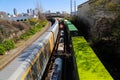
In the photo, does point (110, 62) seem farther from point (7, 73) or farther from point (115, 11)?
point (7, 73)

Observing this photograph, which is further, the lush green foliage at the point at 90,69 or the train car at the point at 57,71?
the train car at the point at 57,71

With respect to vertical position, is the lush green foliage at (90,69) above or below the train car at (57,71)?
above

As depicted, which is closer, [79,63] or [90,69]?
[90,69]

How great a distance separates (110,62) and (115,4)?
3.86m

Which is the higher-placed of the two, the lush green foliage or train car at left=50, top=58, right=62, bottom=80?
the lush green foliage

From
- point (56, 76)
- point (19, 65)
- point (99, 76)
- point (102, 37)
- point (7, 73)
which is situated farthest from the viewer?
point (102, 37)

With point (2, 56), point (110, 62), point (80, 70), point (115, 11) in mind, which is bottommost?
point (2, 56)

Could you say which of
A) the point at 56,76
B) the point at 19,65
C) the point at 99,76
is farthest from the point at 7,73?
the point at 56,76

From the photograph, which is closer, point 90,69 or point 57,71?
point 90,69

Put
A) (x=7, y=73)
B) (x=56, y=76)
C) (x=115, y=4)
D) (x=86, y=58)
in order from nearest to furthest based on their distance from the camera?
(x=7, y=73), (x=86, y=58), (x=115, y=4), (x=56, y=76)

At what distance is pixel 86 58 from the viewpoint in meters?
11.2

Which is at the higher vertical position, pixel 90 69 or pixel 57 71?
pixel 90 69

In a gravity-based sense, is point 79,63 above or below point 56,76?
above

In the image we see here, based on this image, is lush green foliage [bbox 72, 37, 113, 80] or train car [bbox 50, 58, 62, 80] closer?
lush green foliage [bbox 72, 37, 113, 80]
